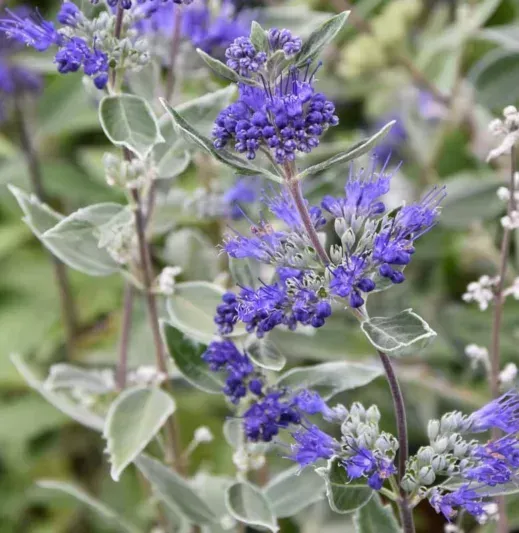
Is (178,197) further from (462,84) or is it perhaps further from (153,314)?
(462,84)

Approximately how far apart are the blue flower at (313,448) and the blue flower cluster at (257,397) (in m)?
0.03

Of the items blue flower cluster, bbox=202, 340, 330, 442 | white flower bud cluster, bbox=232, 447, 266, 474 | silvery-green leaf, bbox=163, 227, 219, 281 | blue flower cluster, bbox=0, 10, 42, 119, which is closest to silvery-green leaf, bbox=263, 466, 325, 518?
white flower bud cluster, bbox=232, 447, 266, 474

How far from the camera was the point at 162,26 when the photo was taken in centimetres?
111

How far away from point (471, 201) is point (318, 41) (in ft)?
2.47

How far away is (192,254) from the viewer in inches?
47.8

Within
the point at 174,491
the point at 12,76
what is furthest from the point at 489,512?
the point at 12,76

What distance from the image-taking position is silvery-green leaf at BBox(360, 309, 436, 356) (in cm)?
59

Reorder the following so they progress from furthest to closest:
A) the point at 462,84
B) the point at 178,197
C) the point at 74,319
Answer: the point at 462,84 → the point at 74,319 → the point at 178,197

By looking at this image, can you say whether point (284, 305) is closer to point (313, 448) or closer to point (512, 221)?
point (313, 448)

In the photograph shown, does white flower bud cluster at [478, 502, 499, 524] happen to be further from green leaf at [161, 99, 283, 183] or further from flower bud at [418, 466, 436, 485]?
green leaf at [161, 99, 283, 183]

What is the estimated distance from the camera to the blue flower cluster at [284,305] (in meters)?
0.61

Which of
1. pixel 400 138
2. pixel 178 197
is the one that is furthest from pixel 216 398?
pixel 400 138

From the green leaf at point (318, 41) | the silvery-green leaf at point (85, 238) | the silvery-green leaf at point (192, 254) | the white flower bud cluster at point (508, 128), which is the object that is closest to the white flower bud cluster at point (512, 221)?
the white flower bud cluster at point (508, 128)

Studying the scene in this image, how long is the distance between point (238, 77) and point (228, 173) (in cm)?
69
